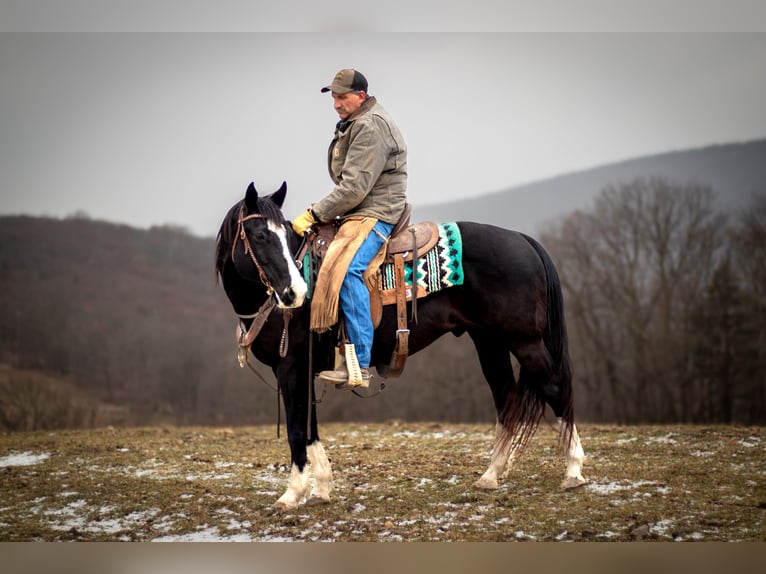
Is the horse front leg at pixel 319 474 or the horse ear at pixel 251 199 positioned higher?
the horse ear at pixel 251 199

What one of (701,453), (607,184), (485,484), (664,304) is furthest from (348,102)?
(664,304)

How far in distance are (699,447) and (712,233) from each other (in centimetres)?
1267

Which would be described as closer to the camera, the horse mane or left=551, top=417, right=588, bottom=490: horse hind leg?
the horse mane

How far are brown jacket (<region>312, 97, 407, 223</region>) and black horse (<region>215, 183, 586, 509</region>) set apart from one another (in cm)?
41

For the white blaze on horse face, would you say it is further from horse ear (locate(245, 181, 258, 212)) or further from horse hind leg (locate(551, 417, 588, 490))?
horse hind leg (locate(551, 417, 588, 490))

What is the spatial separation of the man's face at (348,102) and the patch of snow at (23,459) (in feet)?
14.8

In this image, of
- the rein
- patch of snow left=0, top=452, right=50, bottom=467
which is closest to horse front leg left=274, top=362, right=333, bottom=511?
the rein

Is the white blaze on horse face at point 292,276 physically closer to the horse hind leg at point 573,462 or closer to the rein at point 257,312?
the rein at point 257,312

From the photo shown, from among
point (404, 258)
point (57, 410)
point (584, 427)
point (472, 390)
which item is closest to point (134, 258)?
point (57, 410)

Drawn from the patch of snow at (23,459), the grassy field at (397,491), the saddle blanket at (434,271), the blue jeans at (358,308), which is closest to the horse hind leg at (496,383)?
the grassy field at (397,491)

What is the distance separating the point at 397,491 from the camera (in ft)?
18.2

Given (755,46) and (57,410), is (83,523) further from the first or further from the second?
(755,46)

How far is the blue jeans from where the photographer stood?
5.00 m

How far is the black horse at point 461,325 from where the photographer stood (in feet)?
16.0
